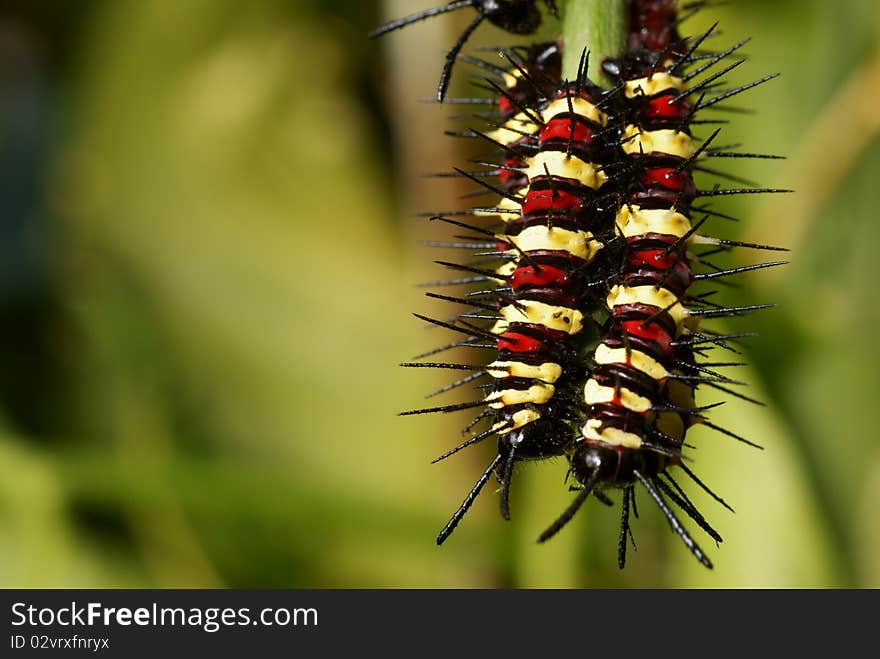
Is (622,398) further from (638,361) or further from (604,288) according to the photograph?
(604,288)

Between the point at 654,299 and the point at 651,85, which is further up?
the point at 651,85

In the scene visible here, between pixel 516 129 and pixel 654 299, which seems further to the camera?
pixel 516 129

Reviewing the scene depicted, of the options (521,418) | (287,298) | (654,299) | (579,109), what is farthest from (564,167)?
(287,298)

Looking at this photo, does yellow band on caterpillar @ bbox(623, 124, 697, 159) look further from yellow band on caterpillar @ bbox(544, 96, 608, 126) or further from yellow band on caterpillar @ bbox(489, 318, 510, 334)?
yellow band on caterpillar @ bbox(489, 318, 510, 334)

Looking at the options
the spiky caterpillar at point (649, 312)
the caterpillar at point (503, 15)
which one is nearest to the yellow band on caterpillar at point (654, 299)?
the spiky caterpillar at point (649, 312)

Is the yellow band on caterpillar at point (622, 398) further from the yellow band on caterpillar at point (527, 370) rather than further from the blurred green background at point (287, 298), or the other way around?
the blurred green background at point (287, 298)

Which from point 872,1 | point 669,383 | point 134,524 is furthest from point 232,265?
point 669,383

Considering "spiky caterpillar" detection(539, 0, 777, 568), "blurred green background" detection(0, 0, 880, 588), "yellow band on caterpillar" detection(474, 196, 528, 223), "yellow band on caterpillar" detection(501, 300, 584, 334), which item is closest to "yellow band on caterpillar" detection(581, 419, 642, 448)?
"spiky caterpillar" detection(539, 0, 777, 568)
